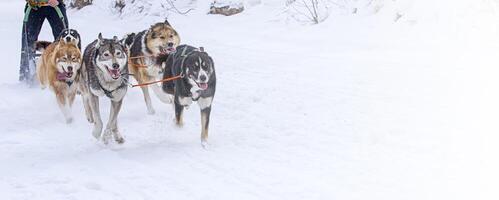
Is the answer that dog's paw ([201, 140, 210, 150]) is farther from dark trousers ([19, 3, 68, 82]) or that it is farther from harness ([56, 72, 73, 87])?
dark trousers ([19, 3, 68, 82])

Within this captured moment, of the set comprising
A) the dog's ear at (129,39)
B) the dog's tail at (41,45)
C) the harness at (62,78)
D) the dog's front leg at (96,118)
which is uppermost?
the dog's tail at (41,45)

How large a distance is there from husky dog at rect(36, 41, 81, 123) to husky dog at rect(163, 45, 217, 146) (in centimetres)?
113

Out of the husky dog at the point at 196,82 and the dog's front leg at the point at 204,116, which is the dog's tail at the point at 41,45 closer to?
the husky dog at the point at 196,82

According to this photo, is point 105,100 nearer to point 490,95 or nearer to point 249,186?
point 249,186

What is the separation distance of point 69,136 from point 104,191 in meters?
1.56

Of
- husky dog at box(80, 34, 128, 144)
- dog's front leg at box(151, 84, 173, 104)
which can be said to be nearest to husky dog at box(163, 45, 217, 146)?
husky dog at box(80, 34, 128, 144)

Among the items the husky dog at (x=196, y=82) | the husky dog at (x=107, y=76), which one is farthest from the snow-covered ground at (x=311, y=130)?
the husky dog at (x=196, y=82)

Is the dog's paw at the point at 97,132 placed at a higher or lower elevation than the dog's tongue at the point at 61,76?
lower

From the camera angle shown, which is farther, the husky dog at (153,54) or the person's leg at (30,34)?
the person's leg at (30,34)

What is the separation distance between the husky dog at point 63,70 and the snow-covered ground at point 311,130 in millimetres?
223

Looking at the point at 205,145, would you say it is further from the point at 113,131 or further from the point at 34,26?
the point at 34,26

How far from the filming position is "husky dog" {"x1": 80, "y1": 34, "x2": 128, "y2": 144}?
15.0 feet

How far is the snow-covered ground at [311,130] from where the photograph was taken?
370 cm

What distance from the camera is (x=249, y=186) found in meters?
3.71
